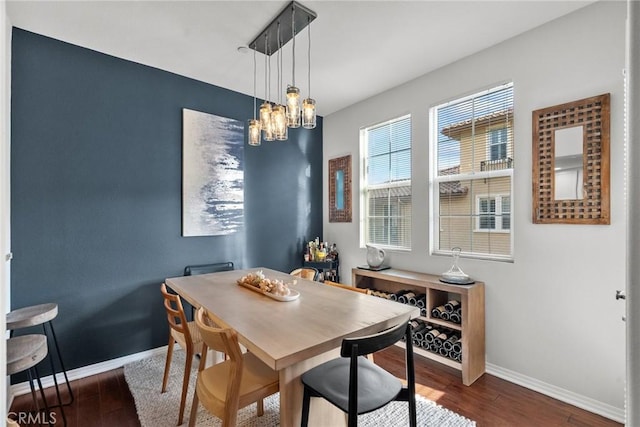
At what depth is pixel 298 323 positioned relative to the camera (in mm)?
1582

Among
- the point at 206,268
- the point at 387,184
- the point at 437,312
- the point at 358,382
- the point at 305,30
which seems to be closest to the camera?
the point at 358,382

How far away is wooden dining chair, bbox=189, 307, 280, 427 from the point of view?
1376mm

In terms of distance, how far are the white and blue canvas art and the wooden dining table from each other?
43.3 inches

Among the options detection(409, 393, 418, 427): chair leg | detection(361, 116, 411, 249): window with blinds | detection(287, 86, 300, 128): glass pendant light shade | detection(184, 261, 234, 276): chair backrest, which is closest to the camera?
detection(409, 393, 418, 427): chair leg

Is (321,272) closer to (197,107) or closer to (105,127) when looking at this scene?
(197,107)

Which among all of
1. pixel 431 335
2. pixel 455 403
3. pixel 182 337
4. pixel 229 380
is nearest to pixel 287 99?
pixel 229 380

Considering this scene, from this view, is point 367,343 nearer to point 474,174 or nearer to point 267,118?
point 267,118

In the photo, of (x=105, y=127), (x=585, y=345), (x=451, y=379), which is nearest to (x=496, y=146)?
(x=585, y=345)

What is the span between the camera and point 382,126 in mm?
3674

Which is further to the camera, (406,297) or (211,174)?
(211,174)

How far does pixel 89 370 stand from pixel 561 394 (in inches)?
146

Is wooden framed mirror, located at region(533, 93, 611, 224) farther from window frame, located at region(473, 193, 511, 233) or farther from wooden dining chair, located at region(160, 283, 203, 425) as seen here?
wooden dining chair, located at region(160, 283, 203, 425)

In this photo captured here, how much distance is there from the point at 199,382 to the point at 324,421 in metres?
0.71

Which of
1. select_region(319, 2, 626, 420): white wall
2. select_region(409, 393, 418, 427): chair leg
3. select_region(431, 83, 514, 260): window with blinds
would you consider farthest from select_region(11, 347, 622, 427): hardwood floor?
select_region(431, 83, 514, 260): window with blinds
